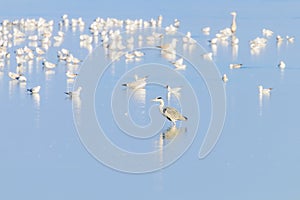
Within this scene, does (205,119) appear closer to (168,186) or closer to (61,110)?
(61,110)

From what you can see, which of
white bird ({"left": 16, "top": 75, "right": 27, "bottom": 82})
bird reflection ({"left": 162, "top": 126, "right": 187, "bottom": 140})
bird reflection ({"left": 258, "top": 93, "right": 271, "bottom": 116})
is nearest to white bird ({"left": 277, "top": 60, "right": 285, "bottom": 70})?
bird reflection ({"left": 258, "top": 93, "right": 271, "bottom": 116})

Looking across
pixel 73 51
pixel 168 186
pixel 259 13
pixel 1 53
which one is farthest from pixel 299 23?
pixel 168 186

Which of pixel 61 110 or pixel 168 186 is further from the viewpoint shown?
pixel 61 110

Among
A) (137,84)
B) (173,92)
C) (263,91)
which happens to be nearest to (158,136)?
(173,92)

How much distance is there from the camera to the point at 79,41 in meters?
22.1

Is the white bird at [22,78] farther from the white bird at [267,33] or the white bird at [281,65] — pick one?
the white bird at [267,33]

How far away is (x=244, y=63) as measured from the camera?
17.8 metres

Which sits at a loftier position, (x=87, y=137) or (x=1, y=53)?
(x=1, y=53)

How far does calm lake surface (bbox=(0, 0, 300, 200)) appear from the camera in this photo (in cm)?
926

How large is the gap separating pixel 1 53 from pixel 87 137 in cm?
767

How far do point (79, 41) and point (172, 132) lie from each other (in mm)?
10823

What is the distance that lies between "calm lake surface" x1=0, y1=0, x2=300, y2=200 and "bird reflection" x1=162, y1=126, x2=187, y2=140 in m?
0.05

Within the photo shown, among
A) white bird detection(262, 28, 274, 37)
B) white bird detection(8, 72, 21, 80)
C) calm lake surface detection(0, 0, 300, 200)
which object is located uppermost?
white bird detection(262, 28, 274, 37)

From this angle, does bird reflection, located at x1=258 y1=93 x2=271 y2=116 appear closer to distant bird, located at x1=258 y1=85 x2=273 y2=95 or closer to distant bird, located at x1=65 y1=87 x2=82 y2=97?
distant bird, located at x1=258 y1=85 x2=273 y2=95
